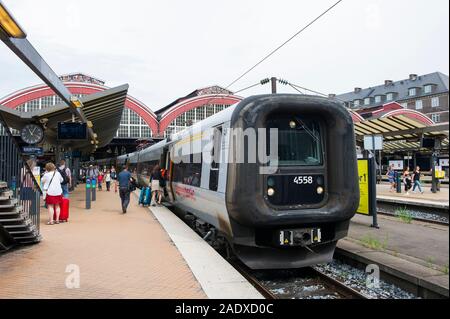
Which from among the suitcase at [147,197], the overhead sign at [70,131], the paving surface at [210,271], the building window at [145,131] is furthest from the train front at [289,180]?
the building window at [145,131]

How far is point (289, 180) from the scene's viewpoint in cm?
612

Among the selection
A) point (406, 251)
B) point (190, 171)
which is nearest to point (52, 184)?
point (190, 171)

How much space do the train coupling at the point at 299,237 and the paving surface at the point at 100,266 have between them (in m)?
1.48

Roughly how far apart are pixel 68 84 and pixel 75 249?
40.5m

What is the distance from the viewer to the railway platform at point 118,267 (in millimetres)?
4918

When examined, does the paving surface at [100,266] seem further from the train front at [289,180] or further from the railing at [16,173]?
the train front at [289,180]

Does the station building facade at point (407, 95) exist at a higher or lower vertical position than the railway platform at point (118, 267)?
higher

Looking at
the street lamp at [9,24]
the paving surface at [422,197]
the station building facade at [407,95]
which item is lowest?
the paving surface at [422,197]

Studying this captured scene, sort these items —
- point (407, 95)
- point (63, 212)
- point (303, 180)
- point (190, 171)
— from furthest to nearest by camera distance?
point (407, 95), point (63, 212), point (190, 171), point (303, 180)

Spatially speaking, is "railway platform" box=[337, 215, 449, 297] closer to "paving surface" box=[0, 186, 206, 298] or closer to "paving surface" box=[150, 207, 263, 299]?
"paving surface" box=[150, 207, 263, 299]

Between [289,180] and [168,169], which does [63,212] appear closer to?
[168,169]

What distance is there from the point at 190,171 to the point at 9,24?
448 cm
